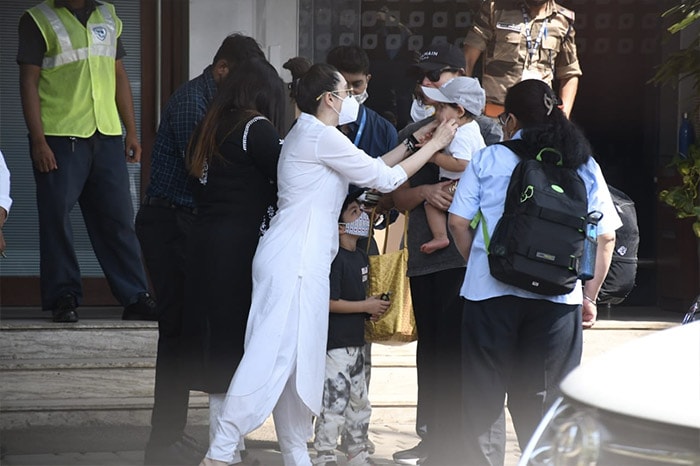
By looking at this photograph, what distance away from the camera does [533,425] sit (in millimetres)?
5703

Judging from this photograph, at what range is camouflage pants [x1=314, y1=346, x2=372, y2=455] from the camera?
6.54m

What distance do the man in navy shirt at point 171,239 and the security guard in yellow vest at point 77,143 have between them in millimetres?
1439

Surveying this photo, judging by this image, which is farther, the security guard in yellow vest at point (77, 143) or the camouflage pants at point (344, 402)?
the security guard in yellow vest at point (77, 143)

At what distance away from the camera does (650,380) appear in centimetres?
363

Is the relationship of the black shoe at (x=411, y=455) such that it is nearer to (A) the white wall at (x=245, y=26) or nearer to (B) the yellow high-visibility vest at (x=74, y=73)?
(B) the yellow high-visibility vest at (x=74, y=73)

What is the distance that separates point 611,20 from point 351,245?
4396 mm

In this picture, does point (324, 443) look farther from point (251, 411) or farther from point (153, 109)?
point (153, 109)

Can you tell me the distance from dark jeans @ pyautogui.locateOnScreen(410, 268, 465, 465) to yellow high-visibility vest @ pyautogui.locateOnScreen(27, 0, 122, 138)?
2.62 m

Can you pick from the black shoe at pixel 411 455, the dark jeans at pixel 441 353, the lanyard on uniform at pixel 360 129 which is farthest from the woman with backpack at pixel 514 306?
the lanyard on uniform at pixel 360 129

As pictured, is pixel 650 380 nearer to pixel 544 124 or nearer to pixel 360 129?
pixel 544 124

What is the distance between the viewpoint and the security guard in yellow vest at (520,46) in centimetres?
856

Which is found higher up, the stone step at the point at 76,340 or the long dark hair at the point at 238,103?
the long dark hair at the point at 238,103

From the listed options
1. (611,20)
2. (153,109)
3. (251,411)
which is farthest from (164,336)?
(611,20)

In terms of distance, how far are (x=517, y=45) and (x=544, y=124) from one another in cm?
302
